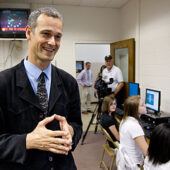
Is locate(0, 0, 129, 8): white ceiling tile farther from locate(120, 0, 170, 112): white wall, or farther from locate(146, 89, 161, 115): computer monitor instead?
locate(146, 89, 161, 115): computer monitor

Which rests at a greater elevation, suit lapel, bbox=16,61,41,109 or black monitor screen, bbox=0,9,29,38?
black monitor screen, bbox=0,9,29,38

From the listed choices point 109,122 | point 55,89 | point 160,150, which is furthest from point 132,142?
point 55,89

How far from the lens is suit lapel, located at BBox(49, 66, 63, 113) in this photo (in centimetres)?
82

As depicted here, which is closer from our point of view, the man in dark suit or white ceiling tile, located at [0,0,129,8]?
the man in dark suit

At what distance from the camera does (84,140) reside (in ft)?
11.2

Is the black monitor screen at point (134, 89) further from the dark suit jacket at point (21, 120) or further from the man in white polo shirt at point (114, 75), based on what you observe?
the dark suit jacket at point (21, 120)

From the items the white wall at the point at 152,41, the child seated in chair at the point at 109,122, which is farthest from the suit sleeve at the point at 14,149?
the white wall at the point at 152,41

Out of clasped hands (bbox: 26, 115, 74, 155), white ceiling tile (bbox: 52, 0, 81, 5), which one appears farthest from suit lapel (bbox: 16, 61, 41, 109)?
white ceiling tile (bbox: 52, 0, 81, 5)

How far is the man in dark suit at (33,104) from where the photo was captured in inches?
27.2

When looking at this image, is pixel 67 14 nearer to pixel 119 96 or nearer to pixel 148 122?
pixel 119 96

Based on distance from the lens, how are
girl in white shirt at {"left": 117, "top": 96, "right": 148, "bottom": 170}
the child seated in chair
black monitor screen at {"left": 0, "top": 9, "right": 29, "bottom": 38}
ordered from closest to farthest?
girl in white shirt at {"left": 117, "top": 96, "right": 148, "bottom": 170} → the child seated in chair → black monitor screen at {"left": 0, "top": 9, "right": 29, "bottom": 38}

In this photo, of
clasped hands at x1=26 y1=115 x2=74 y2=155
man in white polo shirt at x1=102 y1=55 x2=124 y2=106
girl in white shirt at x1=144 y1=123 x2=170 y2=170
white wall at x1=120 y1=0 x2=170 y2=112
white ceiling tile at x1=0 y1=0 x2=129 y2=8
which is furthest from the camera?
white ceiling tile at x1=0 y1=0 x2=129 y2=8

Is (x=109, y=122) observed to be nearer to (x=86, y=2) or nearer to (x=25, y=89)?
(x=25, y=89)

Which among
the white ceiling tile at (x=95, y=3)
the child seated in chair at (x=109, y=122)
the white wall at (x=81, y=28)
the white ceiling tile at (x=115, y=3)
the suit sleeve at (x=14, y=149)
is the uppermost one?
the white ceiling tile at (x=95, y=3)
